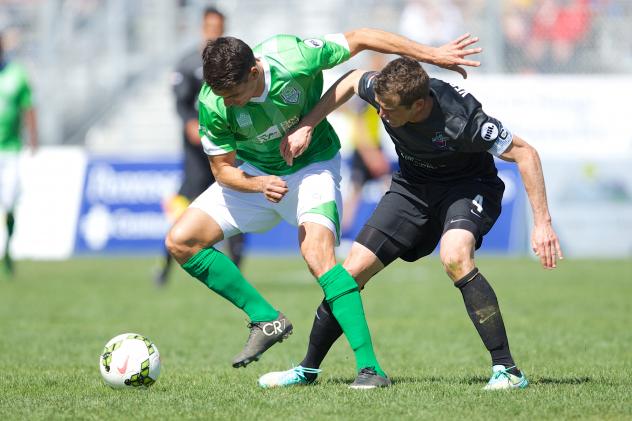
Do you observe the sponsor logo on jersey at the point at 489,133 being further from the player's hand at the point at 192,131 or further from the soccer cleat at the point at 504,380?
the player's hand at the point at 192,131

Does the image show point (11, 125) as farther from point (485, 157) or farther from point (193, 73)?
point (485, 157)

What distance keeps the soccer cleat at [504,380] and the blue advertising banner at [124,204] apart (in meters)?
11.3

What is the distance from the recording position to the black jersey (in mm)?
5871

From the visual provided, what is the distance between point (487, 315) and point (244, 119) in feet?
5.92

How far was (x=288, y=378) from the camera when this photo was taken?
21.0 ft

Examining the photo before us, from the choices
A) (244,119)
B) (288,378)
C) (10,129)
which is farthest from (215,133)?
(10,129)

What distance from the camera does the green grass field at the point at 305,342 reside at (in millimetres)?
5516

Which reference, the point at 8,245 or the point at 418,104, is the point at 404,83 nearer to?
the point at 418,104

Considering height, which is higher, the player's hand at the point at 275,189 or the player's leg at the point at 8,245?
the player's hand at the point at 275,189

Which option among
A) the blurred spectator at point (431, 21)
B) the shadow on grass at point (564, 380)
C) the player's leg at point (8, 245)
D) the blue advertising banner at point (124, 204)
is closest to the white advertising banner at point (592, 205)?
the blurred spectator at point (431, 21)

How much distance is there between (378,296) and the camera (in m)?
12.1

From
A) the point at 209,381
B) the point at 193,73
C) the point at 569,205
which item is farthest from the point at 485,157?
the point at 569,205

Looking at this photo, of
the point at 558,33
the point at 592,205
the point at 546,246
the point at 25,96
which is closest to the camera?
the point at 546,246

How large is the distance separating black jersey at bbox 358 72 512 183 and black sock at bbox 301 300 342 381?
3.10 feet
